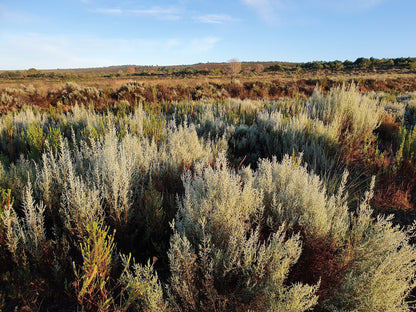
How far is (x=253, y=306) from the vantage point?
1.56m

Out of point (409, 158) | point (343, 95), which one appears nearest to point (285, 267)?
point (409, 158)

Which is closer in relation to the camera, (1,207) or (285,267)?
(285,267)

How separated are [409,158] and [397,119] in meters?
4.07

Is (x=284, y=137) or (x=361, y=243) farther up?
(x=284, y=137)

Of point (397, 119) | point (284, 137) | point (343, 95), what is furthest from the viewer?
point (397, 119)

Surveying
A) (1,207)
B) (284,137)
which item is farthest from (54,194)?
(284,137)

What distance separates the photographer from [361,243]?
194cm

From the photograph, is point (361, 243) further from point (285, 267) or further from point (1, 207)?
point (1, 207)

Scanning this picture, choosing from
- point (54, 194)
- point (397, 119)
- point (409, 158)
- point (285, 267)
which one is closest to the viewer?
point (285, 267)

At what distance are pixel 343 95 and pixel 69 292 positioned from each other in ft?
21.0

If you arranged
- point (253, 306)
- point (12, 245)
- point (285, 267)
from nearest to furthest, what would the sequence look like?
point (253, 306) → point (285, 267) → point (12, 245)

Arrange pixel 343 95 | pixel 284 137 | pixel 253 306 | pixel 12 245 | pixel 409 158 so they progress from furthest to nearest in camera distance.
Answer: pixel 343 95
pixel 284 137
pixel 409 158
pixel 12 245
pixel 253 306

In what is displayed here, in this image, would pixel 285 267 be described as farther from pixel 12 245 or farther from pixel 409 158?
pixel 409 158

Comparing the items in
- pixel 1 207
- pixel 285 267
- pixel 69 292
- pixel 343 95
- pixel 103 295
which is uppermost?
pixel 343 95
